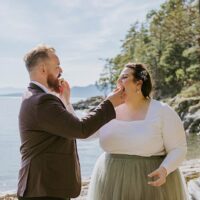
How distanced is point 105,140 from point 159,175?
477 millimetres

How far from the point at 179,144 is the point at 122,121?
1.38ft

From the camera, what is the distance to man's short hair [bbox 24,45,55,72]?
2.67 meters

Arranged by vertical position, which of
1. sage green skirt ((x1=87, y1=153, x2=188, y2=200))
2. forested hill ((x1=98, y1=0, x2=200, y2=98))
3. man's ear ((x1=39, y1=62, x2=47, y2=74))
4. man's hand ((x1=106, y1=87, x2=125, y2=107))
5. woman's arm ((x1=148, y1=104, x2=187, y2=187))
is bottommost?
sage green skirt ((x1=87, y1=153, x2=188, y2=200))

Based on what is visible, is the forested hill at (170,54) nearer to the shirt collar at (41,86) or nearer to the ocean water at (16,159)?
the ocean water at (16,159)

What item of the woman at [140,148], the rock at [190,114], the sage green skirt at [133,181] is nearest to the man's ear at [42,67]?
the woman at [140,148]

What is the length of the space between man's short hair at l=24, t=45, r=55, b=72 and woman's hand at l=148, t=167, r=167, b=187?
1.00m

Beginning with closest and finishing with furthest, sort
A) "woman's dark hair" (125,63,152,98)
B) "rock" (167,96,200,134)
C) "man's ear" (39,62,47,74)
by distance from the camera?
1. "man's ear" (39,62,47,74)
2. "woman's dark hair" (125,63,152,98)
3. "rock" (167,96,200,134)

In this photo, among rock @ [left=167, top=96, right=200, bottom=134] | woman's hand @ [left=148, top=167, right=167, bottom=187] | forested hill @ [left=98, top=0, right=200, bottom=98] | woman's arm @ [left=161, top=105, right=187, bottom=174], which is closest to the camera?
woman's hand @ [left=148, top=167, right=167, bottom=187]

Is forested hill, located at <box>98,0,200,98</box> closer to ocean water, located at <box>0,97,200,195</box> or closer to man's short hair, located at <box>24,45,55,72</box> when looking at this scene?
ocean water, located at <box>0,97,200,195</box>

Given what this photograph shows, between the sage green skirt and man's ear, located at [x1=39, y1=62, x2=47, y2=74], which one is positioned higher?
man's ear, located at [x1=39, y1=62, x2=47, y2=74]

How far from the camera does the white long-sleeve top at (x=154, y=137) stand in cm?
304

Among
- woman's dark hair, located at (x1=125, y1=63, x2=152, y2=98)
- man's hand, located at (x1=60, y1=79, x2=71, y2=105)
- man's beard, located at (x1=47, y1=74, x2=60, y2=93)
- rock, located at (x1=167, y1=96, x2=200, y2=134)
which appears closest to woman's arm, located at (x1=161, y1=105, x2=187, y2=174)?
woman's dark hair, located at (x1=125, y1=63, x2=152, y2=98)

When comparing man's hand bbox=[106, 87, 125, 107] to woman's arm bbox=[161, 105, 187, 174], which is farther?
woman's arm bbox=[161, 105, 187, 174]

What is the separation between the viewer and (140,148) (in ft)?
10.0
